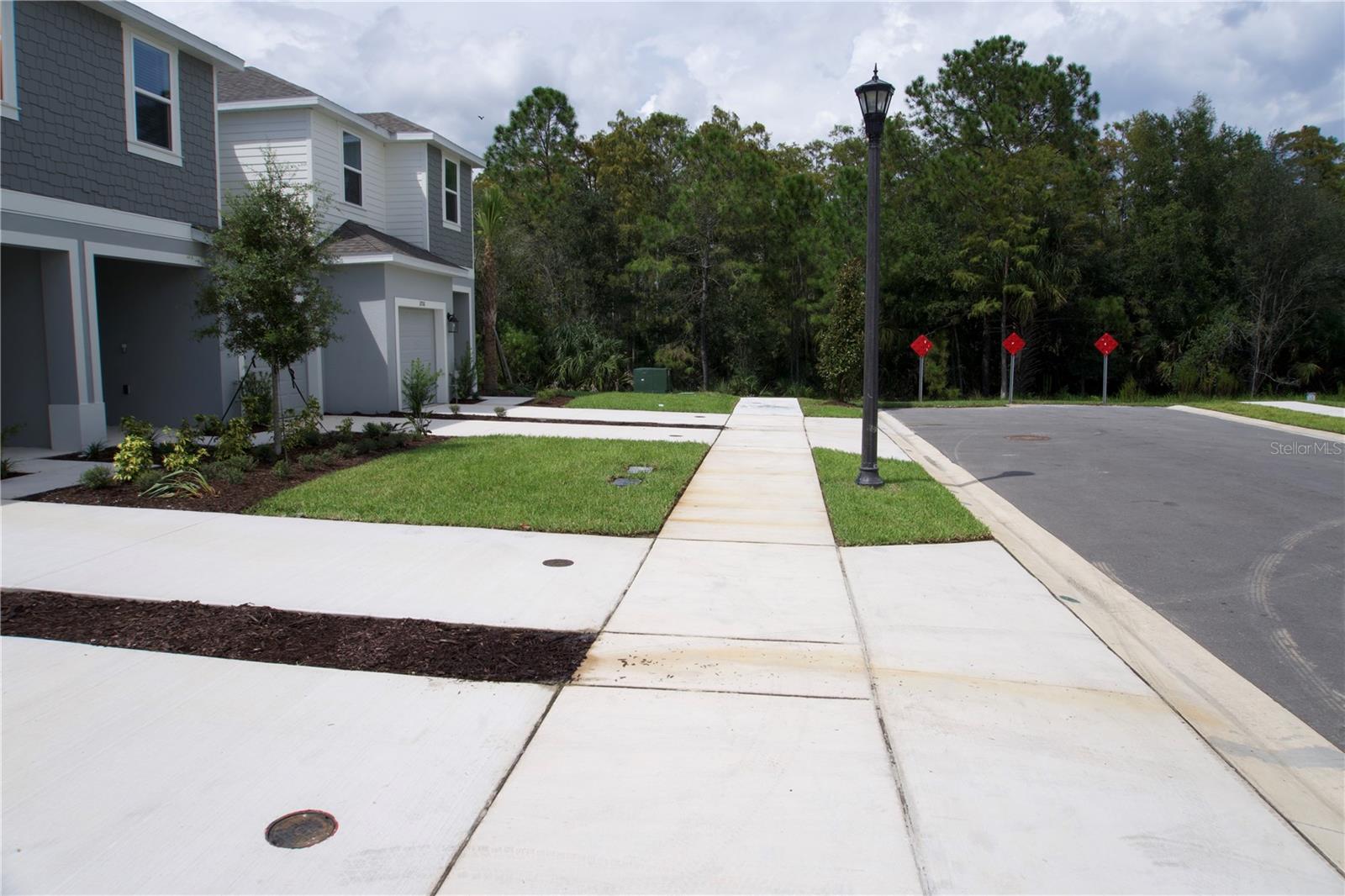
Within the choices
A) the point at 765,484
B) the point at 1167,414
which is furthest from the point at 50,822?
the point at 1167,414

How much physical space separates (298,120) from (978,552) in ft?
49.6

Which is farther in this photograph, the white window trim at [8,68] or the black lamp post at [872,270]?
the white window trim at [8,68]

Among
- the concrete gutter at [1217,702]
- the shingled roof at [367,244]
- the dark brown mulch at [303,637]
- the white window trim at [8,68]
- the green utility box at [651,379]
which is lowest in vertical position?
the concrete gutter at [1217,702]

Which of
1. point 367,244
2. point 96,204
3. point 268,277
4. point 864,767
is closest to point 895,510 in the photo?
point 864,767

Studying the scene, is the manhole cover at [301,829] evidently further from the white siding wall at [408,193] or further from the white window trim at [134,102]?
the white siding wall at [408,193]

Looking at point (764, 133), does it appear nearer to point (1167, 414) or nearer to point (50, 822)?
point (1167, 414)

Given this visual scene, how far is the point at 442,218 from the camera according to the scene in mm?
21328

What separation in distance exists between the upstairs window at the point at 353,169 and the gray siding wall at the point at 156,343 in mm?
5438

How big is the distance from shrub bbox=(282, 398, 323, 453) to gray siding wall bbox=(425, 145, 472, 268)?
949 cm

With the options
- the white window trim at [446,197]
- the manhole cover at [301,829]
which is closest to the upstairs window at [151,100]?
the white window trim at [446,197]

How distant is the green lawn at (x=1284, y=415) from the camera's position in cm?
1900

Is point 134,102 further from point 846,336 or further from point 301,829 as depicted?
point 846,336

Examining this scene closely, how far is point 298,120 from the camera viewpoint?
1694cm

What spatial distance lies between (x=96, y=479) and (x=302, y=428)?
2926 millimetres
